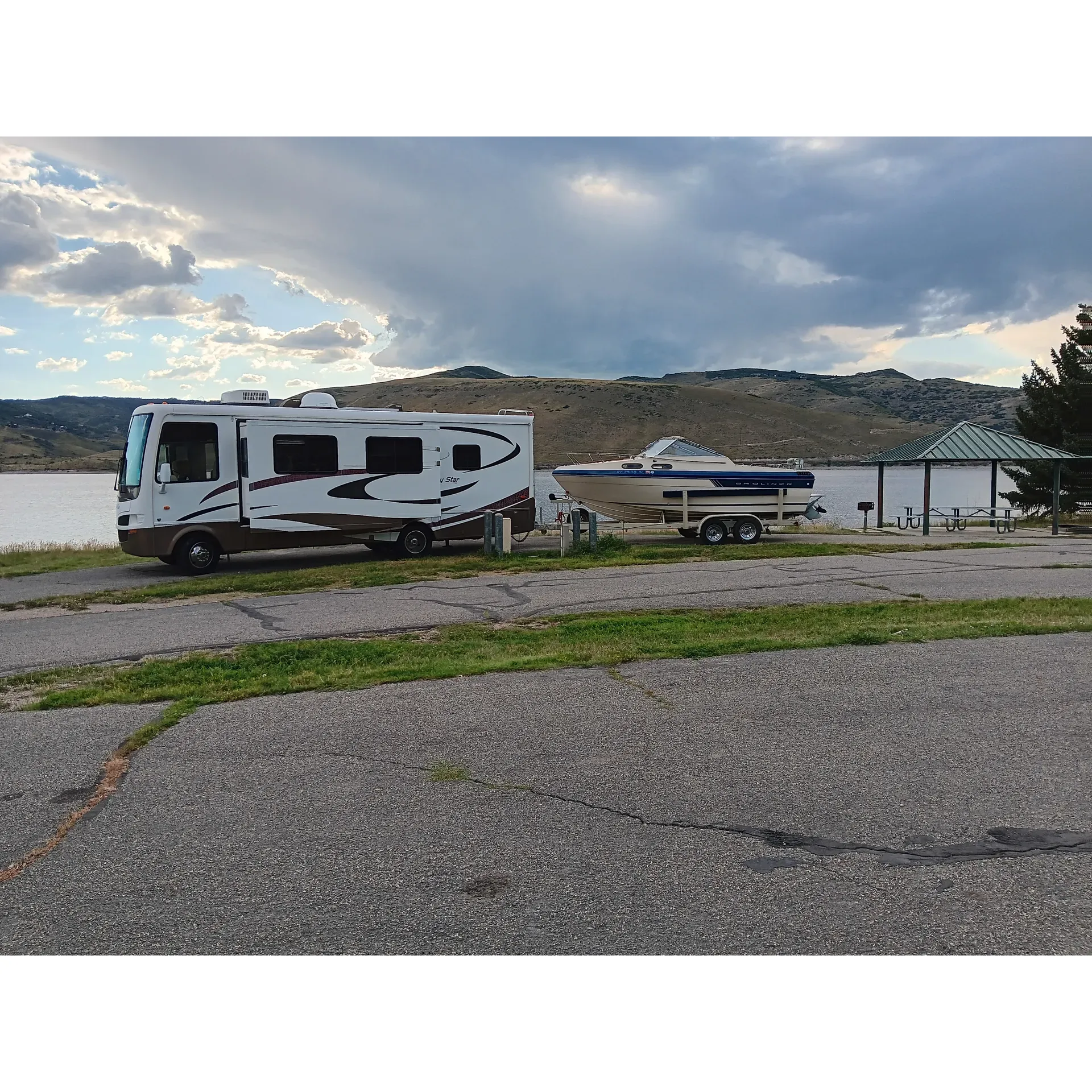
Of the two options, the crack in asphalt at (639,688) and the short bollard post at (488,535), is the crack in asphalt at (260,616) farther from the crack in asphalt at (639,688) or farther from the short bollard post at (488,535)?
the short bollard post at (488,535)

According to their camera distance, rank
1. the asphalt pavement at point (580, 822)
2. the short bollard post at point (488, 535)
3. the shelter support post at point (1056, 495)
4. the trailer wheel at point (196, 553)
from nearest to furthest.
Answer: the asphalt pavement at point (580, 822)
the trailer wheel at point (196, 553)
the short bollard post at point (488, 535)
the shelter support post at point (1056, 495)

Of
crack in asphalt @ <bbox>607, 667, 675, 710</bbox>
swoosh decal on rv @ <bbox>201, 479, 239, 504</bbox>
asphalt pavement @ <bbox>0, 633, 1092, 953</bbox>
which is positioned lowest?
asphalt pavement @ <bbox>0, 633, 1092, 953</bbox>

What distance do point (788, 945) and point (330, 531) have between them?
14323 millimetres

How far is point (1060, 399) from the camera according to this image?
30047 mm

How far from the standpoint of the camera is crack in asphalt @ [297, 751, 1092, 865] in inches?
154

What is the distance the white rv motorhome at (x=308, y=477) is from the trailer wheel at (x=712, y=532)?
3922mm

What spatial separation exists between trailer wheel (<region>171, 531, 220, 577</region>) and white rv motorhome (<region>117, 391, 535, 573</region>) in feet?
0.06

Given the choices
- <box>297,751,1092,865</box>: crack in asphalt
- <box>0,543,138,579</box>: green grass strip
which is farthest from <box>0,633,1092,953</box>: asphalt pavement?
<box>0,543,138,579</box>: green grass strip

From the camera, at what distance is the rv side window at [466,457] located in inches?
703

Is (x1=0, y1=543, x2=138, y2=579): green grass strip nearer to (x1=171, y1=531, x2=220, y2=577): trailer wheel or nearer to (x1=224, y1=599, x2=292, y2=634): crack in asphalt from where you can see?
(x1=171, y1=531, x2=220, y2=577): trailer wheel

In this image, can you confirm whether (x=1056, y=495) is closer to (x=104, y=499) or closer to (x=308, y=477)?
(x=308, y=477)

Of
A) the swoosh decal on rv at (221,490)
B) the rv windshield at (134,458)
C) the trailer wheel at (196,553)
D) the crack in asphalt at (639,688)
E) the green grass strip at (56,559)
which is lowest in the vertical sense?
the crack in asphalt at (639,688)

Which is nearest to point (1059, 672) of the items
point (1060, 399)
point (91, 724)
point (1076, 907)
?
point (1076, 907)

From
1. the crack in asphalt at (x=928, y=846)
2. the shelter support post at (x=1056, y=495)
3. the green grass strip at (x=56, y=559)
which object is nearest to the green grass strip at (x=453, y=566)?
the green grass strip at (x=56, y=559)
